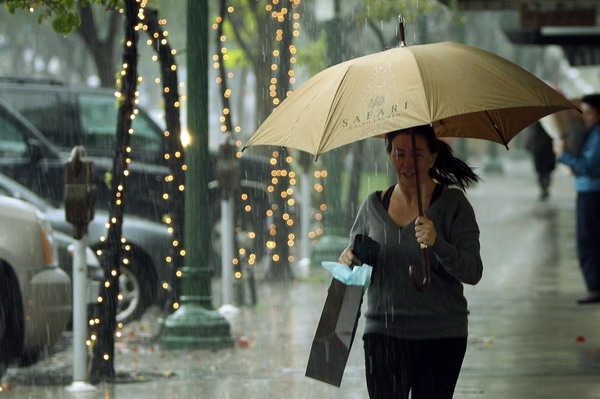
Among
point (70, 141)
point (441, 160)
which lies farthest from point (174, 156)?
point (441, 160)

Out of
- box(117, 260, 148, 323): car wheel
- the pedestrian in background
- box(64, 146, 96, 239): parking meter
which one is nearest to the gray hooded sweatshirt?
box(64, 146, 96, 239): parking meter

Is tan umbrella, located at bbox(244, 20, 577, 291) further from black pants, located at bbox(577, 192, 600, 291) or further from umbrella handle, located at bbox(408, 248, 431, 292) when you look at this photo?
black pants, located at bbox(577, 192, 600, 291)

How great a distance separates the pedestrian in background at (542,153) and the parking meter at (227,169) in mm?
Result: 15357

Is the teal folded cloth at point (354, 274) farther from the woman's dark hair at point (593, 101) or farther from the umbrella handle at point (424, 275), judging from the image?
the woman's dark hair at point (593, 101)

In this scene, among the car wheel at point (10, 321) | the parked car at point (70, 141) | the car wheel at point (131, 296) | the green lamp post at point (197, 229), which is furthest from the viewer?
the parked car at point (70, 141)

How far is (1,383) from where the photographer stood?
896cm

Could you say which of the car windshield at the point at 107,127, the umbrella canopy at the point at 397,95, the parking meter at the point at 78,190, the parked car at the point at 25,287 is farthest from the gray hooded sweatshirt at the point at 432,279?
the car windshield at the point at 107,127

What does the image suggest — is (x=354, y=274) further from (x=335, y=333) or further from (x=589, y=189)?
(x=589, y=189)

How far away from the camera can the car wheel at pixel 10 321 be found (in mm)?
9023

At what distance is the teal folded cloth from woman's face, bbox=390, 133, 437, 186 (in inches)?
15.0

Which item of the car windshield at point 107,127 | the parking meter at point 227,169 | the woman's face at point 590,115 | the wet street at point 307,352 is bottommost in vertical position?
the wet street at point 307,352

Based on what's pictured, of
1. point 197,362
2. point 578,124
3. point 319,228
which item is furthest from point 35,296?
point 319,228

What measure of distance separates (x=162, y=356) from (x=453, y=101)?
549 cm

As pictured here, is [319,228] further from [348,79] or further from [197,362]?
[348,79]
